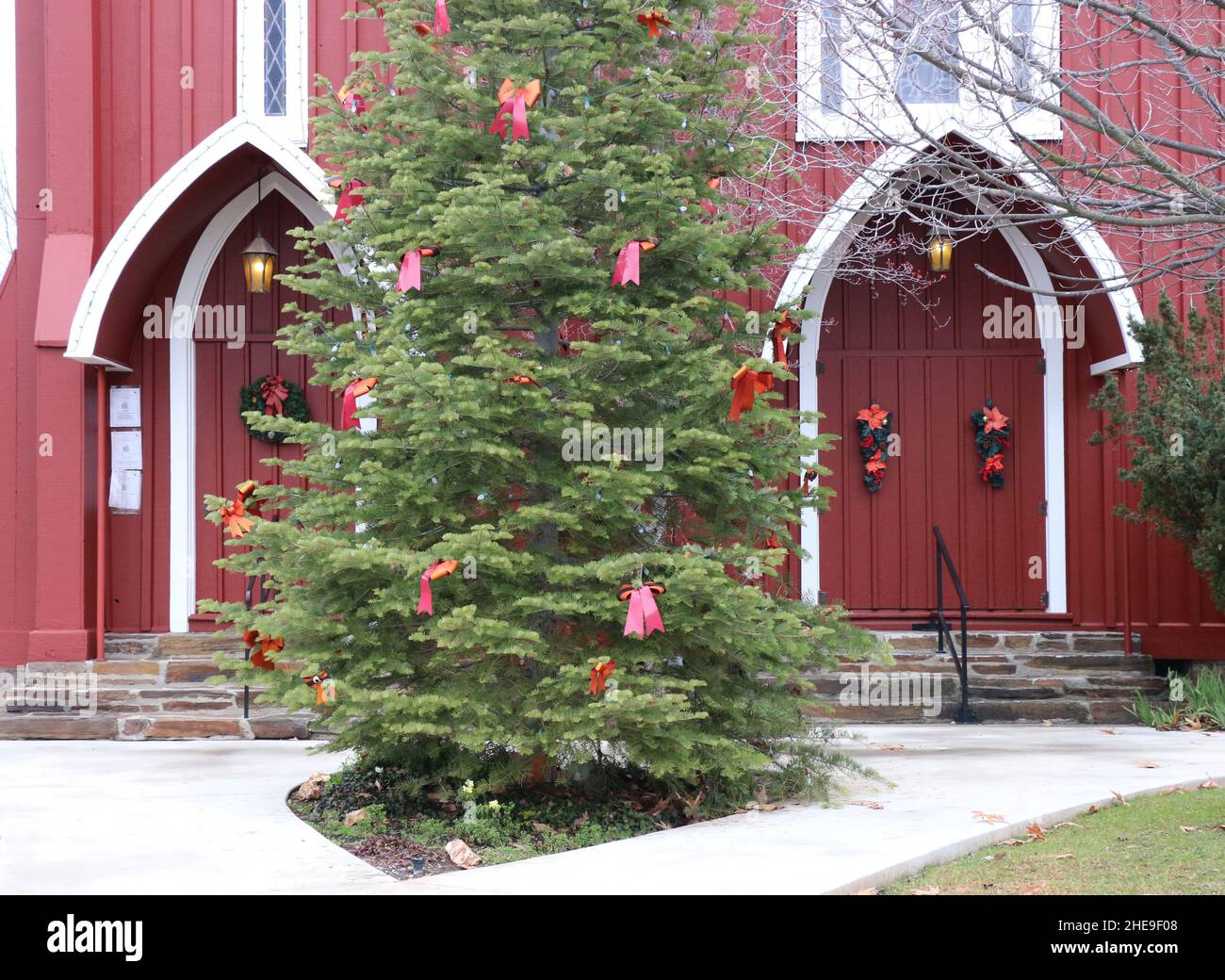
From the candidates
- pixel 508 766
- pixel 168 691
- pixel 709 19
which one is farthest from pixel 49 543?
pixel 709 19

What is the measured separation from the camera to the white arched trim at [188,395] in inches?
418

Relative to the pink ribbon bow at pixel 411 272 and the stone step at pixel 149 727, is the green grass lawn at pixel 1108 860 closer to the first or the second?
the pink ribbon bow at pixel 411 272

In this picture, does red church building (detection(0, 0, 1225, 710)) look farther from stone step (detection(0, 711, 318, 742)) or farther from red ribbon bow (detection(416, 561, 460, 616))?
red ribbon bow (detection(416, 561, 460, 616))

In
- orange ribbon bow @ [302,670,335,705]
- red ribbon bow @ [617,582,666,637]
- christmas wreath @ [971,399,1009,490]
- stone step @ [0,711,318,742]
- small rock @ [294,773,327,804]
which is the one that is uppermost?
christmas wreath @ [971,399,1009,490]

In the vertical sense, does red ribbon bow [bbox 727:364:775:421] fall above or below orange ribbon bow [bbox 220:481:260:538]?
above

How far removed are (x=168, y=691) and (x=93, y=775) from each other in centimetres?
210

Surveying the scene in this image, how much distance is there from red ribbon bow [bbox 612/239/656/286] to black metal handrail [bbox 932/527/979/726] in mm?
4473

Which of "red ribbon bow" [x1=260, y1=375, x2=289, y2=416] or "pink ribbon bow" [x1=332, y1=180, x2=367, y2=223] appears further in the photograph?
"red ribbon bow" [x1=260, y1=375, x2=289, y2=416]

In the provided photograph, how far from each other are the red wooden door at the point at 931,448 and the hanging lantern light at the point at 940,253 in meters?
0.34

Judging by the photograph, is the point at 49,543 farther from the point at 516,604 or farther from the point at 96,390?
the point at 516,604

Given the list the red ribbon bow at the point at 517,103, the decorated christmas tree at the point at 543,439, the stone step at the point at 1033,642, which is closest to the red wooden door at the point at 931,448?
the stone step at the point at 1033,642

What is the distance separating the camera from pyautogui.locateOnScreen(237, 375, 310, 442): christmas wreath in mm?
10609

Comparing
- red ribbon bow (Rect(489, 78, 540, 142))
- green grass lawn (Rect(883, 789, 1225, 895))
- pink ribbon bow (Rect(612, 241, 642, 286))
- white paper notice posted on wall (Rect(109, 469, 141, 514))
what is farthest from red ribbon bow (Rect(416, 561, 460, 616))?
white paper notice posted on wall (Rect(109, 469, 141, 514))

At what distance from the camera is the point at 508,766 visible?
6.09 meters
